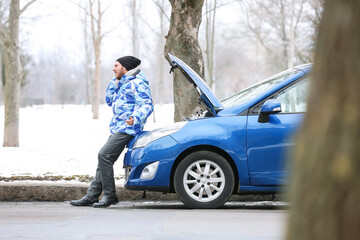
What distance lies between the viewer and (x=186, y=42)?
32.8ft

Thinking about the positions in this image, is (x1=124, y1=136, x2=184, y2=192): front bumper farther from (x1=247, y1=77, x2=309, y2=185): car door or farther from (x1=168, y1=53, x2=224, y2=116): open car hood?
(x1=247, y1=77, x2=309, y2=185): car door

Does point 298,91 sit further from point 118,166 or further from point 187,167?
point 118,166

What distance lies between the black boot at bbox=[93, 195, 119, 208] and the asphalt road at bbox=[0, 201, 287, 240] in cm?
8

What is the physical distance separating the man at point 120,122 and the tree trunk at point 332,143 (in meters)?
5.42

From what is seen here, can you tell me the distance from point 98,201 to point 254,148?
203 cm

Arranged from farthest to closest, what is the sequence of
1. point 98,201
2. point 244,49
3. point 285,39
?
point 244,49 < point 285,39 < point 98,201

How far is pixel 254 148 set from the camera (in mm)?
6668

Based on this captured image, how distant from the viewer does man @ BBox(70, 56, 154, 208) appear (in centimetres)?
730

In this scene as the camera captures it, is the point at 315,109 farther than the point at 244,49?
No

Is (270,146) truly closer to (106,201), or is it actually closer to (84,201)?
(106,201)

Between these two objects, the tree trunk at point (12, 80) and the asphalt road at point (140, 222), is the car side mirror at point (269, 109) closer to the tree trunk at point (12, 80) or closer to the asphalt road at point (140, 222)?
the asphalt road at point (140, 222)

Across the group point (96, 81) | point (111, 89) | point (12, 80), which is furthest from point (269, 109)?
point (96, 81)

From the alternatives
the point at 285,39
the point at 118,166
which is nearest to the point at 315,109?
the point at 118,166

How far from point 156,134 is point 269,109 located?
1.31 metres
